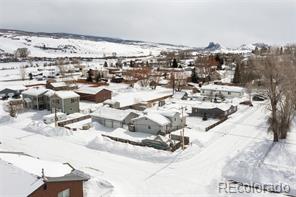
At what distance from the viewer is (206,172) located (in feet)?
80.9

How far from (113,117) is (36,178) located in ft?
70.9

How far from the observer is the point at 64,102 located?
4466 centimetres

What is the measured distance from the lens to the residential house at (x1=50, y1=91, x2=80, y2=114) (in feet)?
147

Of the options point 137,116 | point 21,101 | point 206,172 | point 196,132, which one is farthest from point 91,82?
point 206,172

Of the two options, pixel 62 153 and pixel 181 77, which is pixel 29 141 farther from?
pixel 181 77

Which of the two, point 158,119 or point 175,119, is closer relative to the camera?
point 158,119

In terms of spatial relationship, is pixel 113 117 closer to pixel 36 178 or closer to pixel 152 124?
pixel 152 124

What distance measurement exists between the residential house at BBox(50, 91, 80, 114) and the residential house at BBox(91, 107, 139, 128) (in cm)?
736

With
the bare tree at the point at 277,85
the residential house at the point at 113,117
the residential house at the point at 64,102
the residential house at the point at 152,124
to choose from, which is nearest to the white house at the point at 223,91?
the residential house at the point at 113,117

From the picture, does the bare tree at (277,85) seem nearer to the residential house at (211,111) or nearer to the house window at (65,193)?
the residential house at (211,111)

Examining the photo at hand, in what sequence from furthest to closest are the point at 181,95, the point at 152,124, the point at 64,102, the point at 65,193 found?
1. the point at 181,95
2. the point at 64,102
3. the point at 152,124
4. the point at 65,193

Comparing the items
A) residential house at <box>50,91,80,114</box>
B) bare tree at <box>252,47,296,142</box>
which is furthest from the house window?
residential house at <box>50,91,80,114</box>

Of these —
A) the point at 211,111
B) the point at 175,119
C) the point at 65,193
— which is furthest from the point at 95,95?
the point at 65,193

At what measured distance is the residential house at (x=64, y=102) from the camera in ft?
147
